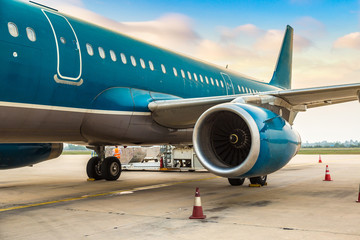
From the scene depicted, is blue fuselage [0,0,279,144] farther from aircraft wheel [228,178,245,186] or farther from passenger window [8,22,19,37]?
aircraft wheel [228,178,245,186]

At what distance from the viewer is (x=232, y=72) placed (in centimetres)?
1411

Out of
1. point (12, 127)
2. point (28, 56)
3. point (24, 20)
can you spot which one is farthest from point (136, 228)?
point (24, 20)

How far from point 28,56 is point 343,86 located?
18.2 feet

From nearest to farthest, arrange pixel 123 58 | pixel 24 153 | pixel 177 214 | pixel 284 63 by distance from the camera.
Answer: pixel 177 214 < pixel 123 58 < pixel 24 153 < pixel 284 63

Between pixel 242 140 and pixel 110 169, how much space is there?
543 cm

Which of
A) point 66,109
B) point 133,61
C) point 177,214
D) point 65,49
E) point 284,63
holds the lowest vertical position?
point 177,214

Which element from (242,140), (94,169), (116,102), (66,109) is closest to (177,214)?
(242,140)

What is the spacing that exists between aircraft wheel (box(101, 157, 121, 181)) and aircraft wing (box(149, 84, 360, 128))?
325 centimetres

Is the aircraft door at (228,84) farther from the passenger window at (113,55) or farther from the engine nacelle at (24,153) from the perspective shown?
the engine nacelle at (24,153)

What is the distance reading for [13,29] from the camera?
20.2 feet

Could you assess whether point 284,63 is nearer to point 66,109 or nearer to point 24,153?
point 24,153

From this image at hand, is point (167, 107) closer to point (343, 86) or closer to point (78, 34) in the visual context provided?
point (78, 34)

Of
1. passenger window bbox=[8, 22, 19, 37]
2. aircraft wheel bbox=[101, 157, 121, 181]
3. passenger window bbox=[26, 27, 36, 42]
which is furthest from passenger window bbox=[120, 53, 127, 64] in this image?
aircraft wheel bbox=[101, 157, 121, 181]

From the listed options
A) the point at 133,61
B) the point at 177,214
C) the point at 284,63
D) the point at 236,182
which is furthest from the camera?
the point at 284,63
